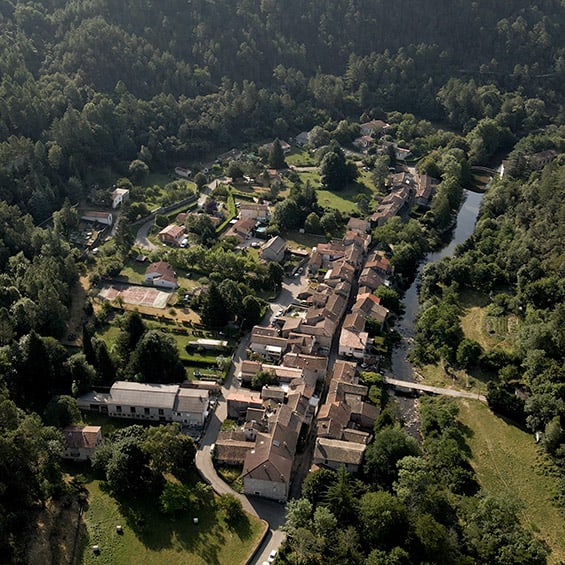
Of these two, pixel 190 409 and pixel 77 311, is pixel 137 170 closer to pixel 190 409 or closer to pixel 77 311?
pixel 77 311

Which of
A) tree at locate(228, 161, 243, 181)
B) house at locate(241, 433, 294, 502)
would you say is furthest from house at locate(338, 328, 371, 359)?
tree at locate(228, 161, 243, 181)

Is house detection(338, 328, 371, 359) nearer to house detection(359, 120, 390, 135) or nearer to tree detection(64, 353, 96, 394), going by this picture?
tree detection(64, 353, 96, 394)

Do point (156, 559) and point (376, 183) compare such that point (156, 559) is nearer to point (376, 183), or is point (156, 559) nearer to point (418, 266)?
point (418, 266)

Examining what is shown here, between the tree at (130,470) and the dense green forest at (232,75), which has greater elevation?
the dense green forest at (232,75)

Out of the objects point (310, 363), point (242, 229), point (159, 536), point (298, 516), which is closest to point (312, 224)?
point (242, 229)

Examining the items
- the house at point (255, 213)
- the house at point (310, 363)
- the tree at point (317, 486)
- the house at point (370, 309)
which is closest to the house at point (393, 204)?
the house at point (255, 213)

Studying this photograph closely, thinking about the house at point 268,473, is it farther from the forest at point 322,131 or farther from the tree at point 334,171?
the tree at point 334,171
